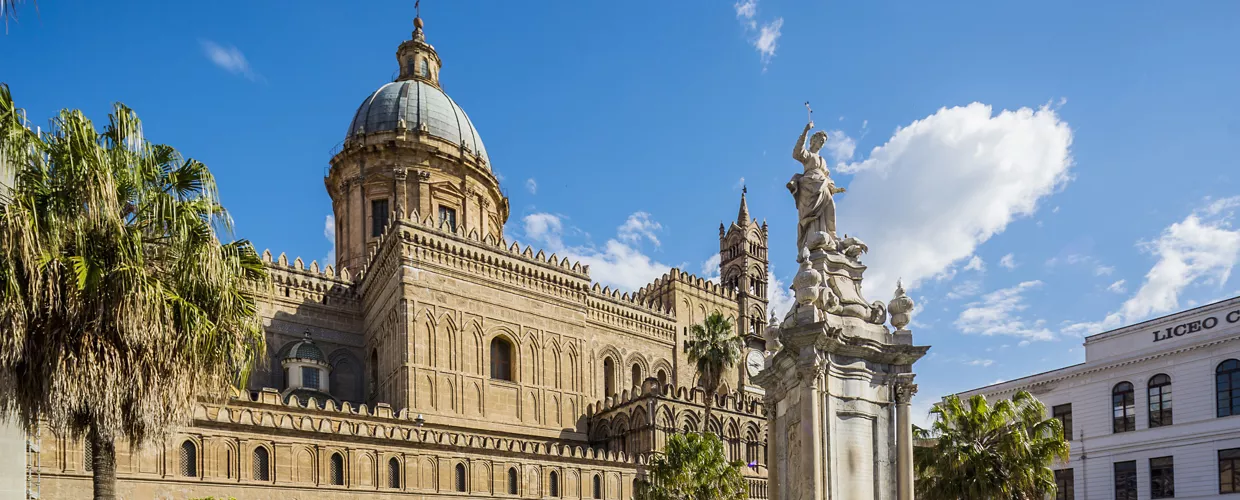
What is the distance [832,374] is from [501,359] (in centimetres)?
4166

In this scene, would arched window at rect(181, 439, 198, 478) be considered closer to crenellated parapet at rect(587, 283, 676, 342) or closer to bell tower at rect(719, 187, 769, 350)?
crenellated parapet at rect(587, 283, 676, 342)

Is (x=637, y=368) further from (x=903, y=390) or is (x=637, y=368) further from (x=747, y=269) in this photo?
(x=903, y=390)

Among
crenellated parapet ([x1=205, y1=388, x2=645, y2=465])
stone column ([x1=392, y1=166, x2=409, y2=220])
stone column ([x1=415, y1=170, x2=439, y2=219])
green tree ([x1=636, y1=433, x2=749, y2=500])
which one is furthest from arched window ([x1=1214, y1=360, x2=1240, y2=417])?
stone column ([x1=392, y1=166, x2=409, y2=220])

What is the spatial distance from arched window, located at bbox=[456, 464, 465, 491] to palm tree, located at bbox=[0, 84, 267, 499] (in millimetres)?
30434

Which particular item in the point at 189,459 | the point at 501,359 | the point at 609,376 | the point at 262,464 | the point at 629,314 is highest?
the point at 629,314

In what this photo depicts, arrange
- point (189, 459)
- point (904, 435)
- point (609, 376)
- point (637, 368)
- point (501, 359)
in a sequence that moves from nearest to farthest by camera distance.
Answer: point (904, 435) → point (189, 459) → point (501, 359) → point (609, 376) → point (637, 368)

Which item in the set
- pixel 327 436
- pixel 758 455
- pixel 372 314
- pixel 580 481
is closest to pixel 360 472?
pixel 327 436

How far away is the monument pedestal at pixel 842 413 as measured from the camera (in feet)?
41.7

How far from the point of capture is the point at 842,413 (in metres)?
13.1

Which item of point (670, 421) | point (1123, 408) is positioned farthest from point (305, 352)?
point (1123, 408)

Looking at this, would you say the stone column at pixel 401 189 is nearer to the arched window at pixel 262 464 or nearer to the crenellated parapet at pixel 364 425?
the crenellated parapet at pixel 364 425

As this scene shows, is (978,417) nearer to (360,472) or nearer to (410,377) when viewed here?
(360,472)

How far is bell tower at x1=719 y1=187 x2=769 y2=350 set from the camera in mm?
74625

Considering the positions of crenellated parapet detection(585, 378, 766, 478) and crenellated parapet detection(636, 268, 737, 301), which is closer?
crenellated parapet detection(585, 378, 766, 478)
